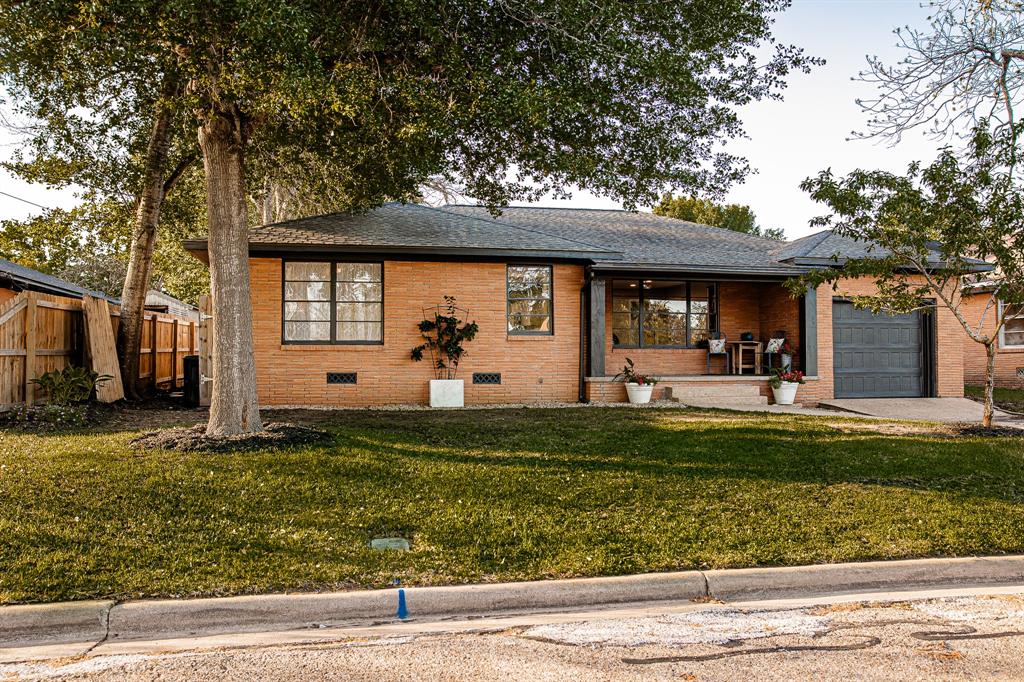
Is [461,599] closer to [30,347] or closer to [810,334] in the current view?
[30,347]

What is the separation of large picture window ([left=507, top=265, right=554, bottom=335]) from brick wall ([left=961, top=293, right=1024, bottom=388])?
11901 millimetres

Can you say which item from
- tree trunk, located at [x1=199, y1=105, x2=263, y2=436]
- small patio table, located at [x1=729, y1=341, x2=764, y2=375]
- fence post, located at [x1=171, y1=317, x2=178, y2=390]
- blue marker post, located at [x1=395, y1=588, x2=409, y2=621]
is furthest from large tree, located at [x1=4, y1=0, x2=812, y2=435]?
fence post, located at [x1=171, y1=317, x2=178, y2=390]

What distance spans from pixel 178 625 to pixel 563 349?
35.6 feet

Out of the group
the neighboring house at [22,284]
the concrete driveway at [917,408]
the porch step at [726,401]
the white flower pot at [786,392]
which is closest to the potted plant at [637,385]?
the porch step at [726,401]

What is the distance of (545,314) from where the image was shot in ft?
46.3

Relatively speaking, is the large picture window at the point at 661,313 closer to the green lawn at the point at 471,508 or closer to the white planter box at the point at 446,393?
the white planter box at the point at 446,393

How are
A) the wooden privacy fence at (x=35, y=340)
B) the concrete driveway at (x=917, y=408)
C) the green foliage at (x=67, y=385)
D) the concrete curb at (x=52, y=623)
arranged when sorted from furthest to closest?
the concrete driveway at (x=917, y=408)
the green foliage at (x=67, y=385)
the wooden privacy fence at (x=35, y=340)
the concrete curb at (x=52, y=623)

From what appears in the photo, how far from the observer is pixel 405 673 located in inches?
123

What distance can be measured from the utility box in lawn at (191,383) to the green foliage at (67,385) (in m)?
1.49

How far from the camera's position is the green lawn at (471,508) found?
171 inches

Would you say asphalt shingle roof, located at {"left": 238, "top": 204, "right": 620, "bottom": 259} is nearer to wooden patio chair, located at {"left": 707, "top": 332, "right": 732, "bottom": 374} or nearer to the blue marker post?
→ wooden patio chair, located at {"left": 707, "top": 332, "right": 732, "bottom": 374}

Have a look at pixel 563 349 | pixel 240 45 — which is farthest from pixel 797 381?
pixel 240 45

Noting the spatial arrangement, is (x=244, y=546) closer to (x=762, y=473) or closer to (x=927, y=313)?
(x=762, y=473)

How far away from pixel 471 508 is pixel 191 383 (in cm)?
902
